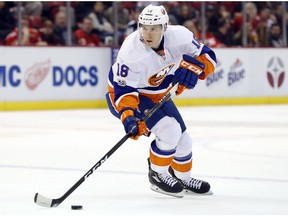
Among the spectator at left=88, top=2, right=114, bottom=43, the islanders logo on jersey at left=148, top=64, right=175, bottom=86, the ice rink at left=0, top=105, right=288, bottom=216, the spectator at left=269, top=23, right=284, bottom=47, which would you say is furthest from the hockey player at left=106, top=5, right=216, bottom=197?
the spectator at left=269, top=23, right=284, bottom=47

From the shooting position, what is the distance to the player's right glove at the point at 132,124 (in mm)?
5016

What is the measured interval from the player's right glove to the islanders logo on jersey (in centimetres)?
23

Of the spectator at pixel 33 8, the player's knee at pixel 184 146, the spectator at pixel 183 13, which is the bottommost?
the spectator at pixel 183 13

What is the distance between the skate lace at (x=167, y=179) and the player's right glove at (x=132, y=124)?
312 mm

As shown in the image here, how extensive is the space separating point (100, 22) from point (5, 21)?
64.3 inches

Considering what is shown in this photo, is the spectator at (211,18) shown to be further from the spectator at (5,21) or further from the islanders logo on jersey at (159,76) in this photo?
the islanders logo on jersey at (159,76)

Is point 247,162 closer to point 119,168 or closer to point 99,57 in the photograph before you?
point 119,168

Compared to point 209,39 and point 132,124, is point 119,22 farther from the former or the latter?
point 132,124

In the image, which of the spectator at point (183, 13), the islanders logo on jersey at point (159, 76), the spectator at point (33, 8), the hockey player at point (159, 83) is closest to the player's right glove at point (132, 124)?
the hockey player at point (159, 83)

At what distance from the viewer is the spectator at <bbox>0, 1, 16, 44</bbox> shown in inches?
470

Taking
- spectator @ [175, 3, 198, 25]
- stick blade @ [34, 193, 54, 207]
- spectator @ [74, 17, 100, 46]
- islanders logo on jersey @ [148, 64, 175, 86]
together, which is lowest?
spectator @ [74, 17, 100, 46]

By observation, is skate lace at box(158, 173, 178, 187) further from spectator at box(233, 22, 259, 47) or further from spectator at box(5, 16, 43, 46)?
spectator at box(233, 22, 259, 47)

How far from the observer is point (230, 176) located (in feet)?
19.6

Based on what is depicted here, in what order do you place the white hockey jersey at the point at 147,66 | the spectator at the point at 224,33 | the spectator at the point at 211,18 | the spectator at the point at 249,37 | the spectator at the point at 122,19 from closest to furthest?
the white hockey jersey at the point at 147,66 < the spectator at the point at 122,19 < the spectator at the point at 211,18 < the spectator at the point at 224,33 < the spectator at the point at 249,37
